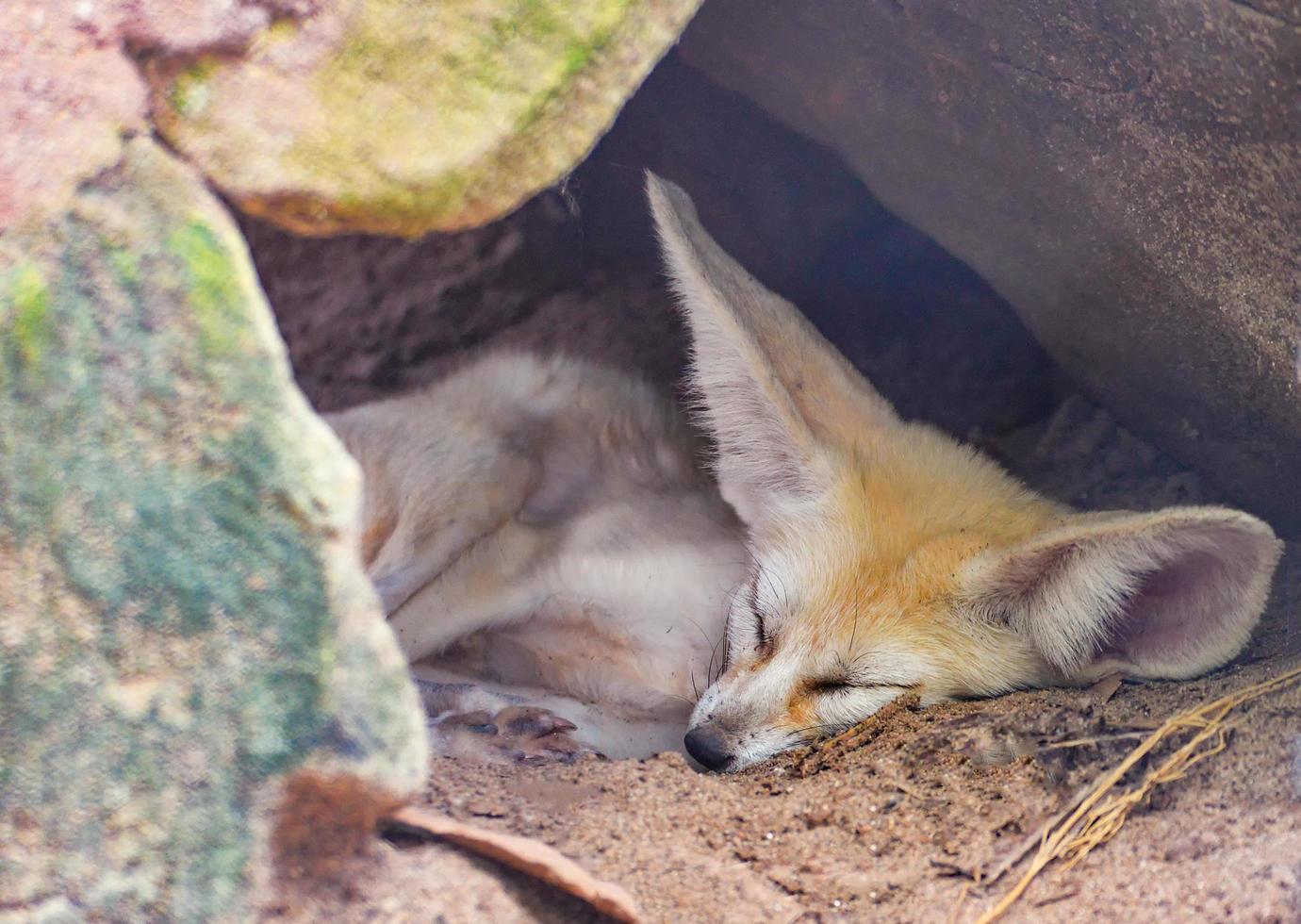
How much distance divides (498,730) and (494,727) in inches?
1.0

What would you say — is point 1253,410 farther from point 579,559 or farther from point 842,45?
point 579,559

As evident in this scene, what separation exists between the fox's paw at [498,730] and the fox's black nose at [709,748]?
8.6 inches

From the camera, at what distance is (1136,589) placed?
6.89 ft

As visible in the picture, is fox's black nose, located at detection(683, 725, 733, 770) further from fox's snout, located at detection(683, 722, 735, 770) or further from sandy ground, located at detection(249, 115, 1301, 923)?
sandy ground, located at detection(249, 115, 1301, 923)

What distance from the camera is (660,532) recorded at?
3.04m

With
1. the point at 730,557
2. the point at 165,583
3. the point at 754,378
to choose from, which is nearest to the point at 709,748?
the point at 730,557

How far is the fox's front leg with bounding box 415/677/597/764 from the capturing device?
2.36 meters

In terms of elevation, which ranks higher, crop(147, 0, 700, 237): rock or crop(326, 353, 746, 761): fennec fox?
crop(147, 0, 700, 237): rock

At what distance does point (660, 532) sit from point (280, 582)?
69.5 inches

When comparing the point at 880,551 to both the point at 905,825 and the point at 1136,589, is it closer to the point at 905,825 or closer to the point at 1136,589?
the point at 1136,589

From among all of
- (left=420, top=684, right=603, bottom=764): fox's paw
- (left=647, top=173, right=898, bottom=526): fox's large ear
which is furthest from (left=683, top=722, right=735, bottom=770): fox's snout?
Result: (left=647, top=173, right=898, bottom=526): fox's large ear

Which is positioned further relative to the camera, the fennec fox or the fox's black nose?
the fennec fox

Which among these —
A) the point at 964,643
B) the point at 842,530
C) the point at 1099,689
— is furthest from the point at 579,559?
the point at 1099,689

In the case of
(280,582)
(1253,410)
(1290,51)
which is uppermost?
(1290,51)
